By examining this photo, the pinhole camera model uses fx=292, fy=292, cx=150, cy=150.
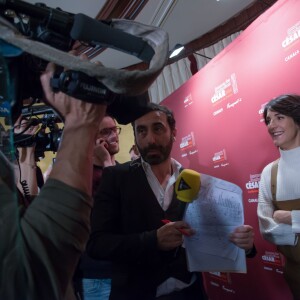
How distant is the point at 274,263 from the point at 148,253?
2.90 feet

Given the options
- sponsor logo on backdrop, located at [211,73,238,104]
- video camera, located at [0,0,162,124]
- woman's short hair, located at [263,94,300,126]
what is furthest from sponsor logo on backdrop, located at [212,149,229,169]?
video camera, located at [0,0,162,124]

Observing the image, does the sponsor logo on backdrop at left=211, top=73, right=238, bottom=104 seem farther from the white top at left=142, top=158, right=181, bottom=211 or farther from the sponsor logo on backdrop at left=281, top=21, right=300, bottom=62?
the white top at left=142, top=158, right=181, bottom=211

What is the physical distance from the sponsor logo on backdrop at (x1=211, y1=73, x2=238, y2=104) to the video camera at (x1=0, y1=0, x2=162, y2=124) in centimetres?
137

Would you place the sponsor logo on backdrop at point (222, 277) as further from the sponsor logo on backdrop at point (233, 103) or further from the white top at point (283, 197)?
the sponsor logo on backdrop at point (233, 103)

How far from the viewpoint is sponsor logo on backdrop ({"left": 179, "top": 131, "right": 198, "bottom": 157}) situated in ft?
7.45

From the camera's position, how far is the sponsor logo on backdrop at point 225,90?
1807mm

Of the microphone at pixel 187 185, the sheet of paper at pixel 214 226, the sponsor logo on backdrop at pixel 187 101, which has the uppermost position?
the sponsor logo on backdrop at pixel 187 101

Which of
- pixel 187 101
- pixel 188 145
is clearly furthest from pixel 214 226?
pixel 187 101

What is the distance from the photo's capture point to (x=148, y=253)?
97cm

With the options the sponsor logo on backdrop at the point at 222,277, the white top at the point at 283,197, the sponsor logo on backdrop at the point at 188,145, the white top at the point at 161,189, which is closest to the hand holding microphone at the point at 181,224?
the white top at the point at 161,189

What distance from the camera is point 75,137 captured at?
0.46 meters

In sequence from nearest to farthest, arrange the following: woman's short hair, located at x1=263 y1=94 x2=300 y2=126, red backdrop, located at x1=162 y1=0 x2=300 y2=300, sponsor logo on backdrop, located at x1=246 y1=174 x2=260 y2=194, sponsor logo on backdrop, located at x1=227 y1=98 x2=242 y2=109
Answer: woman's short hair, located at x1=263 y1=94 x2=300 y2=126 → red backdrop, located at x1=162 y1=0 x2=300 y2=300 → sponsor logo on backdrop, located at x1=246 y1=174 x2=260 y2=194 → sponsor logo on backdrop, located at x1=227 y1=98 x2=242 y2=109

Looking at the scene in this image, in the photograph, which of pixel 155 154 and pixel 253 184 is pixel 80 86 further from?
pixel 253 184

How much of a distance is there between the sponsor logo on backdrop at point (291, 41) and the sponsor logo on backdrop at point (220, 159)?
2.32 feet
